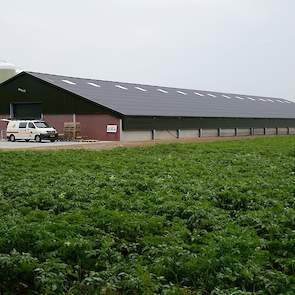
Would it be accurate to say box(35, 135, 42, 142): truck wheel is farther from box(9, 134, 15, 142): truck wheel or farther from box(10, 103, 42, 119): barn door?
box(10, 103, 42, 119): barn door

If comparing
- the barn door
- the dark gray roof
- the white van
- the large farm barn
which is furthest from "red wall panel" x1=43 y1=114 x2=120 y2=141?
the barn door

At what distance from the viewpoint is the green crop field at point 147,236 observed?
5473mm

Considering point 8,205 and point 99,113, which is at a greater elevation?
point 99,113

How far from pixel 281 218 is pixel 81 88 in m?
36.9

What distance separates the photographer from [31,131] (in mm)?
40531

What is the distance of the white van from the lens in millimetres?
40094

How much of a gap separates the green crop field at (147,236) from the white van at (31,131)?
28.2m

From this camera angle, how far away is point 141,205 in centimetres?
894

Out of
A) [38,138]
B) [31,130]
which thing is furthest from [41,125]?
[38,138]

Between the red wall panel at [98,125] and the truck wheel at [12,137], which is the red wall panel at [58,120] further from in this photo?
the truck wheel at [12,137]

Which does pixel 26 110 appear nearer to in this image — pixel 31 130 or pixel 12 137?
pixel 12 137

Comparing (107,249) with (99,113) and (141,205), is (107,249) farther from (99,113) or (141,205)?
(99,113)

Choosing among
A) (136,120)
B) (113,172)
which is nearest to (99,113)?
(136,120)

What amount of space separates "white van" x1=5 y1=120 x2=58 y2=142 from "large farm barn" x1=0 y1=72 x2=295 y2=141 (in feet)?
8.75
